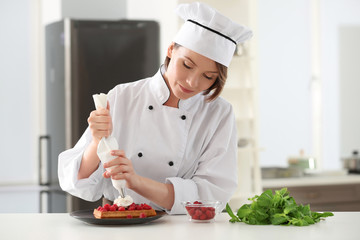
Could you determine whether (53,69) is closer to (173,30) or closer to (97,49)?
(97,49)

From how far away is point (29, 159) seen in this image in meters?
4.63

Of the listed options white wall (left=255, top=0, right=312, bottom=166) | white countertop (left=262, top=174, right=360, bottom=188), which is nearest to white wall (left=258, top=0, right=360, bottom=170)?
white wall (left=255, top=0, right=312, bottom=166)

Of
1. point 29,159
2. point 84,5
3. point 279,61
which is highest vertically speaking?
point 84,5

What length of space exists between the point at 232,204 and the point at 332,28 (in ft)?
7.18

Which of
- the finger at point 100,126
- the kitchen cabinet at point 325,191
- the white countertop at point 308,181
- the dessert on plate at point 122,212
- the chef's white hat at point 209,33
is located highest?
the chef's white hat at point 209,33

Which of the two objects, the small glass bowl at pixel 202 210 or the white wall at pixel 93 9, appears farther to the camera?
the white wall at pixel 93 9

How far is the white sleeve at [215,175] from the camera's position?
197 cm

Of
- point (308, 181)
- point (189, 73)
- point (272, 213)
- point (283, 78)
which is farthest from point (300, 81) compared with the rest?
point (272, 213)

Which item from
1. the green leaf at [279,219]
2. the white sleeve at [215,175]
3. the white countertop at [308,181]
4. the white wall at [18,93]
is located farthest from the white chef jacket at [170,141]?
the white wall at [18,93]

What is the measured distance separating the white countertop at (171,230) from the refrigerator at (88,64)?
6.44 ft

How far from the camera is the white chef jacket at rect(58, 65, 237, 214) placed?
2059 mm

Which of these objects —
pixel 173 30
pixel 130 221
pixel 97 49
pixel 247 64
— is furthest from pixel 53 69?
pixel 130 221

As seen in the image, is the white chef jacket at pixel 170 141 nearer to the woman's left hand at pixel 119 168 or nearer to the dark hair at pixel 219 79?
the dark hair at pixel 219 79

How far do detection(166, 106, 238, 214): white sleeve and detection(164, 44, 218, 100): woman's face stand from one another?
0.72 feet
